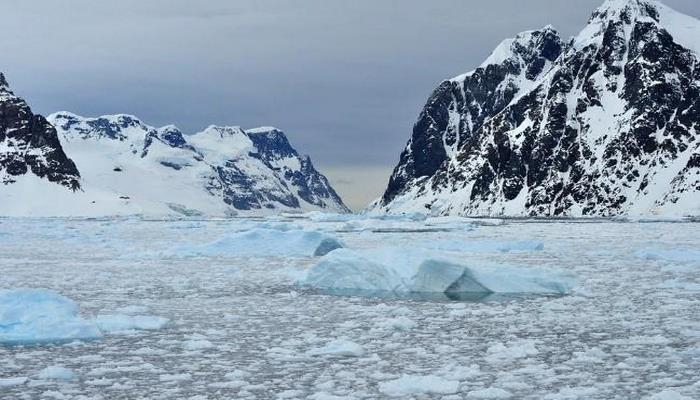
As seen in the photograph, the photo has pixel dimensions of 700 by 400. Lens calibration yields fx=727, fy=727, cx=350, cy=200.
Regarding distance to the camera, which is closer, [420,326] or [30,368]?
[30,368]

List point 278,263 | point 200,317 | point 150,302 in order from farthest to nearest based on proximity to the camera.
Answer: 1. point 278,263
2. point 150,302
3. point 200,317

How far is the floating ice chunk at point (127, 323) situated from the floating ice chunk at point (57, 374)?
420 cm

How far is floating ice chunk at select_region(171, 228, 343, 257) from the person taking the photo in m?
41.9

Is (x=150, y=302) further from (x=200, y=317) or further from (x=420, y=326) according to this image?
(x=420, y=326)

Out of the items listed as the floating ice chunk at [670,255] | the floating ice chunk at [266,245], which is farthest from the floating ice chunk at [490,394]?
the floating ice chunk at [266,245]

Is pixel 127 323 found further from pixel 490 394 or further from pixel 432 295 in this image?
pixel 432 295

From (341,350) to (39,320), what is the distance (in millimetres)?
6964

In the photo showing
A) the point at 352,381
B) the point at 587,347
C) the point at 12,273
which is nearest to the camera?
the point at 352,381

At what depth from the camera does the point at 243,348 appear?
14.5 meters

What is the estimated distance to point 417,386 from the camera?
36.7 feet

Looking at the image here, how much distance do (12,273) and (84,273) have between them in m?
2.84

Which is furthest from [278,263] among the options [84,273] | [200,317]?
[200,317]

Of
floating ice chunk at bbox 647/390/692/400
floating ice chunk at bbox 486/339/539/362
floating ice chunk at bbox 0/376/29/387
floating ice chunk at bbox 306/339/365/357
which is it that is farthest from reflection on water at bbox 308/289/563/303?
floating ice chunk at bbox 0/376/29/387

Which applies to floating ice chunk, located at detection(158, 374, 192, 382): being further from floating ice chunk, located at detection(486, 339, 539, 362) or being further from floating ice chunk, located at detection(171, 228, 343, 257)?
floating ice chunk, located at detection(171, 228, 343, 257)
